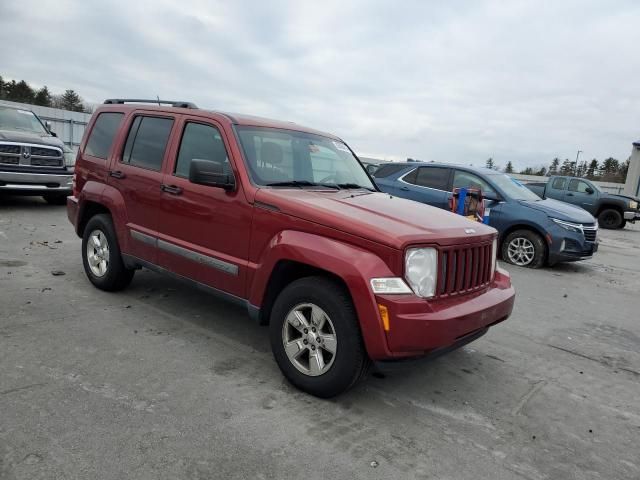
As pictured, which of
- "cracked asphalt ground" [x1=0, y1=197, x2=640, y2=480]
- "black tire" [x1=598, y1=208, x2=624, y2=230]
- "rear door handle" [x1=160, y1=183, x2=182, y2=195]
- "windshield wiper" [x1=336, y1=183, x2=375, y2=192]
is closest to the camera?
"cracked asphalt ground" [x1=0, y1=197, x2=640, y2=480]

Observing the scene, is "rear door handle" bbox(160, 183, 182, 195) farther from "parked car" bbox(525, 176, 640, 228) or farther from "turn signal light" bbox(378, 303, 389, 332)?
"parked car" bbox(525, 176, 640, 228)

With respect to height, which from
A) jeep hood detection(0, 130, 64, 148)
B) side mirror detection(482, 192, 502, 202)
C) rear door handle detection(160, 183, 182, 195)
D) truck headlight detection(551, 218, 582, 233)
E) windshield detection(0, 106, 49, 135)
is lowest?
truck headlight detection(551, 218, 582, 233)

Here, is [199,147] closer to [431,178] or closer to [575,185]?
[431,178]

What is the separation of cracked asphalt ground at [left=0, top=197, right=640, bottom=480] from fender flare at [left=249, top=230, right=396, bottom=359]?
0.36m

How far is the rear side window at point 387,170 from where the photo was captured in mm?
10133

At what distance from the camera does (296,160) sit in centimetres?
425

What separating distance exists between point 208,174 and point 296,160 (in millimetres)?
888

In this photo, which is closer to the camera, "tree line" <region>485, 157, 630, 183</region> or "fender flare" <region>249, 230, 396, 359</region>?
"fender flare" <region>249, 230, 396, 359</region>

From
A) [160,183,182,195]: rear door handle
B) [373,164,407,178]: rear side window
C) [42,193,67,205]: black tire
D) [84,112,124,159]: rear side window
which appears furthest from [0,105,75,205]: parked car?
[160,183,182,195]: rear door handle

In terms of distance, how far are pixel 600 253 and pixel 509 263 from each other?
162 inches

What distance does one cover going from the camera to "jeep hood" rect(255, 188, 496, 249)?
121 inches

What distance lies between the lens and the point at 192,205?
4.11m

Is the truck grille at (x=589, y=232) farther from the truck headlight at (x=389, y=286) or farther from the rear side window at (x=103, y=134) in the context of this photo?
the rear side window at (x=103, y=134)

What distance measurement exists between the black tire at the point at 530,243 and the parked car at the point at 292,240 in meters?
4.84
